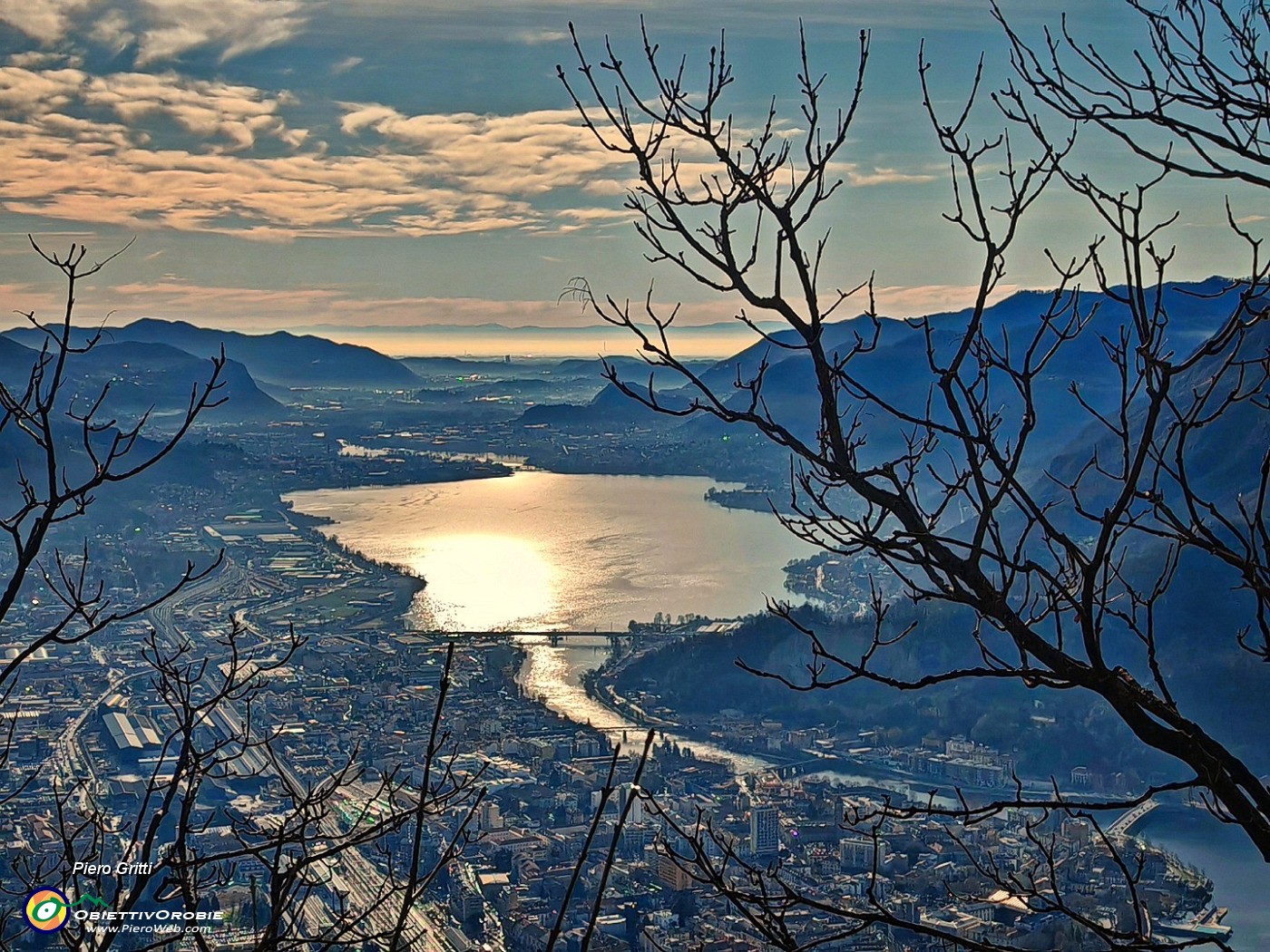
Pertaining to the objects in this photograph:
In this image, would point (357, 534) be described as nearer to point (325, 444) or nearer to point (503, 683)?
point (503, 683)

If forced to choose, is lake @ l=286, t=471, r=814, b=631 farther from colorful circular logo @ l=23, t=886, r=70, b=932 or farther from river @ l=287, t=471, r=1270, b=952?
colorful circular logo @ l=23, t=886, r=70, b=932

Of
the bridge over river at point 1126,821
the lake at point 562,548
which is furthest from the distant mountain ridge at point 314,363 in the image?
the bridge over river at point 1126,821

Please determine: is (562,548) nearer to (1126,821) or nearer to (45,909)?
(1126,821)

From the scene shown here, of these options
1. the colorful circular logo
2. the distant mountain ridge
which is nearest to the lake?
the colorful circular logo

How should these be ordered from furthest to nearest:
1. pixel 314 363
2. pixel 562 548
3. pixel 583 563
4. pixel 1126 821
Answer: pixel 314 363 < pixel 562 548 < pixel 583 563 < pixel 1126 821

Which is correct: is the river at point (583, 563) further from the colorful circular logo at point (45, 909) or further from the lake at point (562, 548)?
the colorful circular logo at point (45, 909)

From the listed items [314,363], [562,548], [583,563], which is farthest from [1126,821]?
[314,363]
